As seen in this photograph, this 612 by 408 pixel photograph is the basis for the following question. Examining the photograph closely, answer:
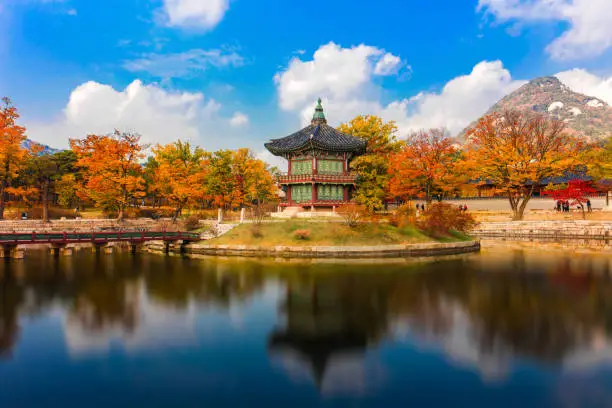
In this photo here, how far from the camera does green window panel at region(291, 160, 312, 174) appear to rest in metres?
54.2

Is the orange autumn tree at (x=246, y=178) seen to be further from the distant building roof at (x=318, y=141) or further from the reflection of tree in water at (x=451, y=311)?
the reflection of tree in water at (x=451, y=311)

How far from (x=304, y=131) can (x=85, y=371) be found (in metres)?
49.1

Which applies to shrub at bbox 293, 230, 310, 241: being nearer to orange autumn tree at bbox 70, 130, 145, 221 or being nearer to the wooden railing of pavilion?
the wooden railing of pavilion

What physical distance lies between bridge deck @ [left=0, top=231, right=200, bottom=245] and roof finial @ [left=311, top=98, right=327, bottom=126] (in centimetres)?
2614

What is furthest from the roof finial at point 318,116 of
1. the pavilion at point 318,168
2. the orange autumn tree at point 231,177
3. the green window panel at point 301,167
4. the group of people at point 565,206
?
the group of people at point 565,206

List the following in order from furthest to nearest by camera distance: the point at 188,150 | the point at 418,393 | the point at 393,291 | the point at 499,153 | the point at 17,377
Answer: the point at 188,150, the point at 499,153, the point at 393,291, the point at 17,377, the point at 418,393

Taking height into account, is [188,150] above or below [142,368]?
above

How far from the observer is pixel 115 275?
30.0 m

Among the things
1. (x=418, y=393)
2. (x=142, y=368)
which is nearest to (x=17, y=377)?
(x=142, y=368)

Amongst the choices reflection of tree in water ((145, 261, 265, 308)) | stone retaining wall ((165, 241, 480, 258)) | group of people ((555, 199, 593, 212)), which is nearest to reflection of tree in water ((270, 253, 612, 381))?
reflection of tree in water ((145, 261, 265, 308))

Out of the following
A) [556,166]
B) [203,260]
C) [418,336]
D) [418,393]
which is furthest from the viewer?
[556,166]

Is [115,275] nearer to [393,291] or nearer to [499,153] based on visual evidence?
[393,291]

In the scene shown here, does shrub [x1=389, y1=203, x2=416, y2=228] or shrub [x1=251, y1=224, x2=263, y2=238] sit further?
shrub [x1=389, y1=203, x2=416, y2=228]

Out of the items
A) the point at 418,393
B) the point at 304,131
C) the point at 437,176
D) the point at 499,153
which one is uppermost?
the point at 304,131
